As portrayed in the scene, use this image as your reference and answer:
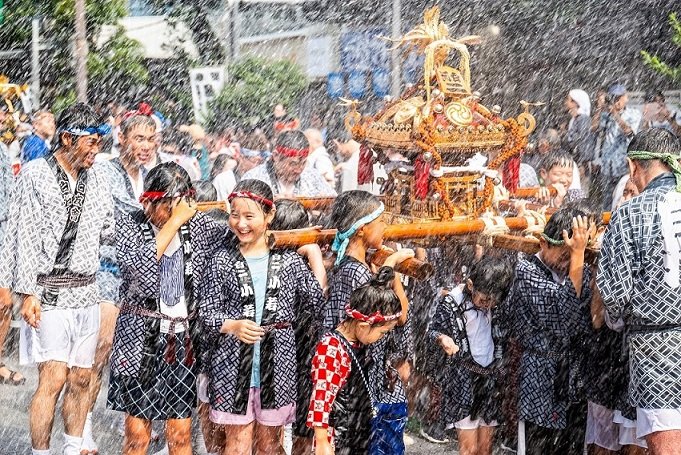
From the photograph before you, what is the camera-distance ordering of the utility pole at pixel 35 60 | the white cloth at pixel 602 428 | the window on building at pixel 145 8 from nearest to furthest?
the white cloth at pixel 602 428
the utility pole at pixel 35 60
the window on building at pixel 145 8

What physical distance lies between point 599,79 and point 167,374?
1134cm

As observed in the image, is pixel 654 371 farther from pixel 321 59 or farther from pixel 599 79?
pixel 321 59

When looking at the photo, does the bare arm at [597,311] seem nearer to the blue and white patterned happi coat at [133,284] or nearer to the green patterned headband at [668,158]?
the green patterned headband at [668,158]

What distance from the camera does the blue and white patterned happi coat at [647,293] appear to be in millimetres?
4172

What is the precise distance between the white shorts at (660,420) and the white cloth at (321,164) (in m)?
4.67

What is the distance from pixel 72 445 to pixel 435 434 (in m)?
2.10

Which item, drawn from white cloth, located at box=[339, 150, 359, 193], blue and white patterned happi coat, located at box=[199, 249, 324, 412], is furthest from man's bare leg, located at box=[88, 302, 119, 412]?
white cloth, located at box=[339, 150, 359, 193]

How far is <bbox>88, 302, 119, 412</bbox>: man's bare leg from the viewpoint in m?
5.53

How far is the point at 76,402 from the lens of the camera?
5105 mm

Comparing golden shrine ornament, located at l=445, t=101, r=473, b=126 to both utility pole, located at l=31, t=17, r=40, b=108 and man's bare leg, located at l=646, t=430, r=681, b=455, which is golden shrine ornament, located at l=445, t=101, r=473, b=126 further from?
utility pole, located at l=31, t=17, r=40, b=108

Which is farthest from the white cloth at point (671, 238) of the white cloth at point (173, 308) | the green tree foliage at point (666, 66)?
the green tree foliage at point (666, 66)

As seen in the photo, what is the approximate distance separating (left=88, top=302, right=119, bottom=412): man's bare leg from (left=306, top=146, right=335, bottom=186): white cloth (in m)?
3.19

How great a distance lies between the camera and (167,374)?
4453 millimetres

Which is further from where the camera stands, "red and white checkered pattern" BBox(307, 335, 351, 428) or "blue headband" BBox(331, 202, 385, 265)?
"blue headband" BBox(331, 202, 385, 265)
